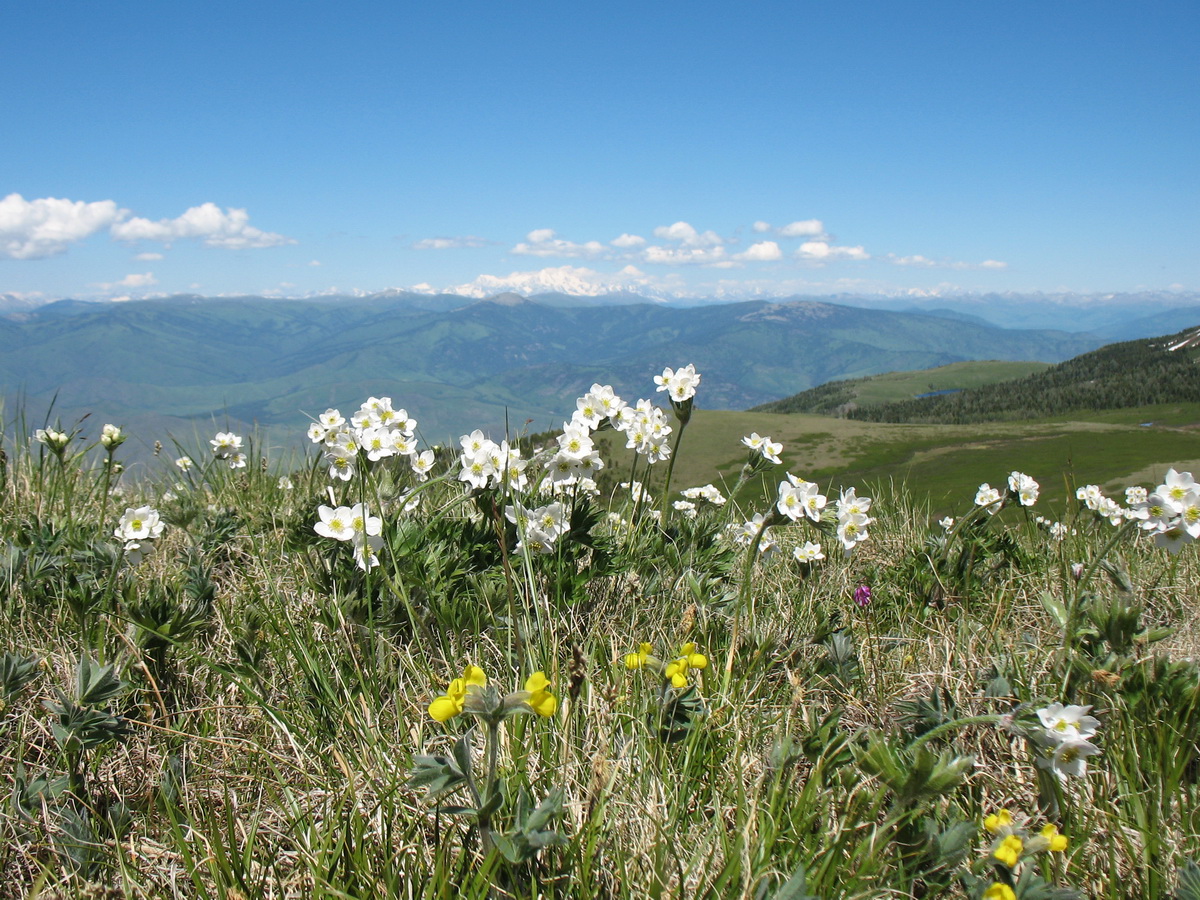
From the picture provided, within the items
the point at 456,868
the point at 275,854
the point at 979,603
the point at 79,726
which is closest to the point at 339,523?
the point at 79,726

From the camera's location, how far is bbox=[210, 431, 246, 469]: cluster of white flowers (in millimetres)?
6144

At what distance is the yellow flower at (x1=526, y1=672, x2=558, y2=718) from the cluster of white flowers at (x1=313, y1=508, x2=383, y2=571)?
1.35 metres

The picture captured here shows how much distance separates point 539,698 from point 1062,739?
1359 mm

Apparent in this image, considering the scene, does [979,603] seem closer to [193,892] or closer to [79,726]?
[193,892]

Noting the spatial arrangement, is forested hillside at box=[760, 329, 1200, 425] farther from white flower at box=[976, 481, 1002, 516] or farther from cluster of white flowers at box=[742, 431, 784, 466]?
cluster of white flowers at box=[742, 431, 784, 466]

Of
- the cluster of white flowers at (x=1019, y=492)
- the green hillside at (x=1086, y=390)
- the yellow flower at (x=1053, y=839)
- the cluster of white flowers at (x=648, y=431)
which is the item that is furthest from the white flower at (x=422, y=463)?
the green hillside at (x=1086, y=390)

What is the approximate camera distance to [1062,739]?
5.87ft

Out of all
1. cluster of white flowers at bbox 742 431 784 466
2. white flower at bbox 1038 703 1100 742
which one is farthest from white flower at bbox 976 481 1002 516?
white flower at bbox 1038 703 1100 742

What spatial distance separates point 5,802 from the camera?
2197mm

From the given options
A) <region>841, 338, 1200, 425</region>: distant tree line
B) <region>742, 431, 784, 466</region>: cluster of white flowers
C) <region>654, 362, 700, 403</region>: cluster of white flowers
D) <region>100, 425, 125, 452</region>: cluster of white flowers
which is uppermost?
<region>654, 362, 700, 403</region>: cluster of white flowers

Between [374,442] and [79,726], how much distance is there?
59.2 inches

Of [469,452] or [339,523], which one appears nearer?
[339,523]

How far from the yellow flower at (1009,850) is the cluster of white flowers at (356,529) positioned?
2.13 metres

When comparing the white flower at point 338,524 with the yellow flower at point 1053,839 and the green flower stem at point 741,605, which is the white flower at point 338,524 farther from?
the yellow flower at point 1053,839
